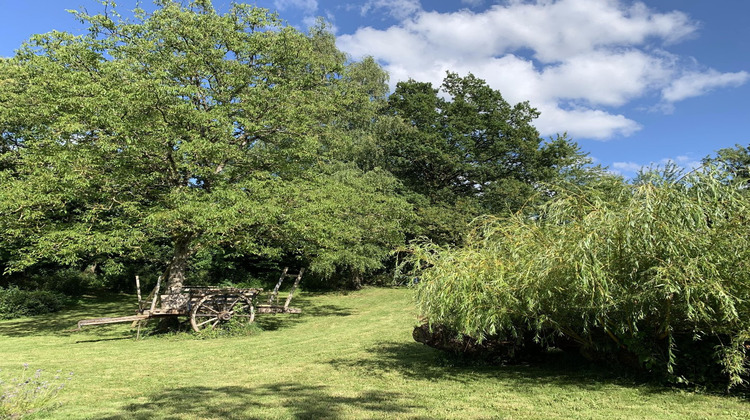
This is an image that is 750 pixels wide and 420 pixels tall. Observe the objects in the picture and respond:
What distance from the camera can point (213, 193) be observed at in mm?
11141

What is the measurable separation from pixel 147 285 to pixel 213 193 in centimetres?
1591

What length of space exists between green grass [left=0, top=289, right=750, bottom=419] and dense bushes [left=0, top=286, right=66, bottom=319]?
534 cm

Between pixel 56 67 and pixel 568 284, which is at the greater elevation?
pixel 56 67

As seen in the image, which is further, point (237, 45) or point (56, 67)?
point (237, 45)

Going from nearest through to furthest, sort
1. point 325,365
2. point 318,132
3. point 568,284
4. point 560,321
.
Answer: point 568,284, point 560,321, point 325,365, point 318,132

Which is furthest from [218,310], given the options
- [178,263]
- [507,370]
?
[507,370]

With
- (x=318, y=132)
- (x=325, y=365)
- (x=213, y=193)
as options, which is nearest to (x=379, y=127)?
(x=318, y=132)

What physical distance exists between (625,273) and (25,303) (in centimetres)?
1927

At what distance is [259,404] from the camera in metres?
5.25

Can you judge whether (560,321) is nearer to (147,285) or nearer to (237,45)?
(237,45)

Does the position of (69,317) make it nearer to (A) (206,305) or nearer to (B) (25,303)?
(B) (25,303)

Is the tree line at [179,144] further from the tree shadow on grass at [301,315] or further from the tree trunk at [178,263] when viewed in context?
the tree shadow on grass at [301,315]

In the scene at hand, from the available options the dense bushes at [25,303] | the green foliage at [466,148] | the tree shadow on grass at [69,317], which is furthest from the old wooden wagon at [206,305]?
the green foliage at [466,148]

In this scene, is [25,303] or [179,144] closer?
[179,144]
